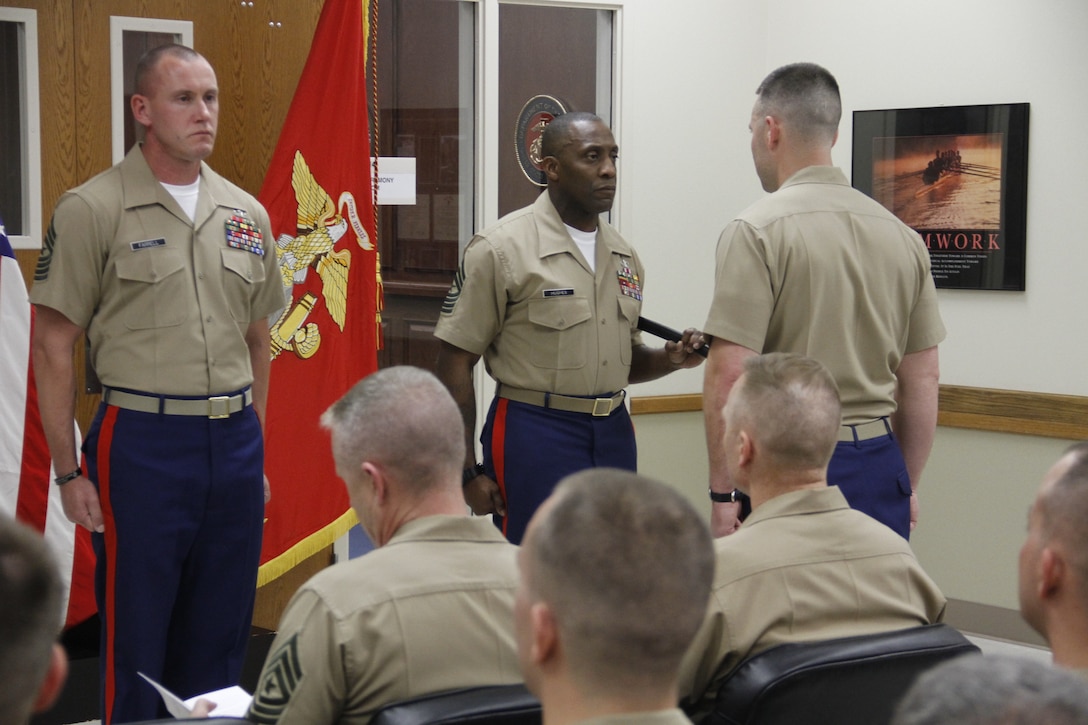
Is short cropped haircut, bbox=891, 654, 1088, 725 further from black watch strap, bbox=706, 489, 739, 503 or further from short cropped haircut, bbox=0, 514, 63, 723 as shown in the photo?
black watch strap, bbox=706, 489, 739, 503

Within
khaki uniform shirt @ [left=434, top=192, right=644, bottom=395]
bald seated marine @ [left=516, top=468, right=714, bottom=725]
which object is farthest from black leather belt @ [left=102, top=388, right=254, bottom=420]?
bald seated marine @ [left=516, top=468, right=714, bottom=725]

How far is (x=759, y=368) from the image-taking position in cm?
235

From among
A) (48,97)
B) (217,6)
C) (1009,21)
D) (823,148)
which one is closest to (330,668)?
(823,148)

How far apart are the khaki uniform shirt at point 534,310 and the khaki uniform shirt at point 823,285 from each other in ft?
1.52

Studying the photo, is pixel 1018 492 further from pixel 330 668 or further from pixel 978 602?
pixel 330 668

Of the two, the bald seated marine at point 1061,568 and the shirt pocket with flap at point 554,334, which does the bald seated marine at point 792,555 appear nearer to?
the bald seated marine at point 1061,568

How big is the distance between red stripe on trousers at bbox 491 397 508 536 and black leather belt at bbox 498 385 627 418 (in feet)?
0.10

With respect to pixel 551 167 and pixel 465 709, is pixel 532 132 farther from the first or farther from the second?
pixel 465 709

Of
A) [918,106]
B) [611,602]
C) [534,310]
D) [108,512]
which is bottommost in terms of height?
[108,512]

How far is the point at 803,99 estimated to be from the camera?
10.4 ft

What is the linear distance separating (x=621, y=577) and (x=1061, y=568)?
58 cm

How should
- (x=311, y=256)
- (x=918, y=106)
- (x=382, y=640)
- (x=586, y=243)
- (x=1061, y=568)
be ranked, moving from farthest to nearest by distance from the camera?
(x=918, y=106), (x=311, y=256), (x=586, y=243), (x=382, y=640), (x=1061, y=568)

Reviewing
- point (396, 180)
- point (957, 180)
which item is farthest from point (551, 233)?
point (957, 180)

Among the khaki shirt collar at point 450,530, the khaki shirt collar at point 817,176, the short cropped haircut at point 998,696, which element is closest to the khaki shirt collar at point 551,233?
the khaki shirt collar at point 817,176
